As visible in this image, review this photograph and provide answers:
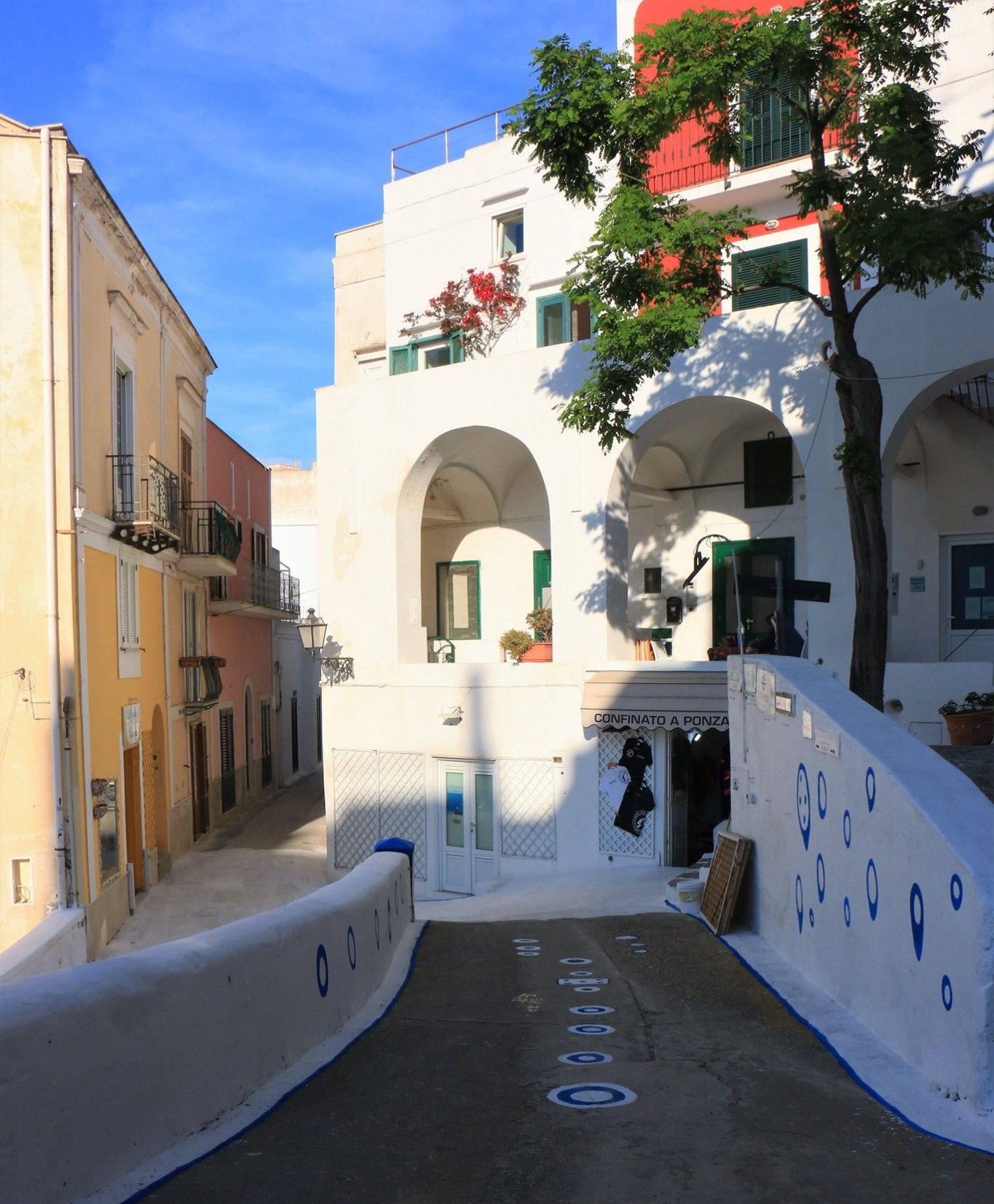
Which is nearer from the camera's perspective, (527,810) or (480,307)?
(527,810)

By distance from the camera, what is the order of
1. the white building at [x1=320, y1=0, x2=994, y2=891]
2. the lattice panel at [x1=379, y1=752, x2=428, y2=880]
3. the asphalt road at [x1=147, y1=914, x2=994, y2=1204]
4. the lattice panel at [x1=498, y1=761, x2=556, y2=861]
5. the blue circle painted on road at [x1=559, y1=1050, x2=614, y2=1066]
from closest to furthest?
the asphalt road at [x1=147, y1=914, x2=994, y2=1204] → the blue circle painted on road at [x1=559, y1=1050, x2=614, y2=1066] → the white building at [x1=320, y1=0, x2=994, y2=891] → the lattice panel at [x1=498, y1=761, x2=556, y2=861] → the lattice panel at [x1=379, y1=752, x2=428, y2=880]

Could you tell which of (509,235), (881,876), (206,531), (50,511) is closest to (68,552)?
(50,511)

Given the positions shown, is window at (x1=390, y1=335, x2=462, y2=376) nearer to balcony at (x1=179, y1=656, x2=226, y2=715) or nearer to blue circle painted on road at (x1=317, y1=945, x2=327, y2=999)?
balcony at (x1=179, y1=656, x2=226, y2=715)

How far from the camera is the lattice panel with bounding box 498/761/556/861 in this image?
→ 16.2 metres

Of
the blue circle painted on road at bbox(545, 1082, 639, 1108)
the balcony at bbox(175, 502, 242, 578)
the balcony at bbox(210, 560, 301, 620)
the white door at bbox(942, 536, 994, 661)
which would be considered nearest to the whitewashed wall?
the blue circle painted on road at bbox(545, 1082, 639, 1108)

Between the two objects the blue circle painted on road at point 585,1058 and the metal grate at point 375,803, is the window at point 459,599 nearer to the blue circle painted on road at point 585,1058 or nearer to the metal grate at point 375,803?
the metal grate at point 375,803

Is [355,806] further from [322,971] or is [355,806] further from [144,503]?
[322,971]

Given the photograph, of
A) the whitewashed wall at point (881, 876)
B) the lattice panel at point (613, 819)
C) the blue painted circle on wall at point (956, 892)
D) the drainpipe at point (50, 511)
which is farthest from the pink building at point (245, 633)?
the blue painted circle on wall at point (956, 892)

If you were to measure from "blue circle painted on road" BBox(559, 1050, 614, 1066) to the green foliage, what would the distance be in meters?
7.00

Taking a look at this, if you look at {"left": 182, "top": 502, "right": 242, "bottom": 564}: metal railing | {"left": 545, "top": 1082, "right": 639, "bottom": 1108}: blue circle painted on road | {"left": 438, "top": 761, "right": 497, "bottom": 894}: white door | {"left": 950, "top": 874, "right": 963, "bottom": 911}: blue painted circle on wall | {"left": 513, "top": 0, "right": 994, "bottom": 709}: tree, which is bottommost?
{"left": 438, "top": 761, "right": 497, "bottom": 894}: white door

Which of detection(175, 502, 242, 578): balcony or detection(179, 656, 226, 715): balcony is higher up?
detection(175, 502, 242, 578): balcony

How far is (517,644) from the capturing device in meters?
17.5

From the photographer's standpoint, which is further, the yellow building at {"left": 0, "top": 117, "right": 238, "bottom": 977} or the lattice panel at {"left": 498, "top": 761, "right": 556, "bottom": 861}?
the lattice panel at {"left": 498, "top": 761, "right": 556, "bottom": 861}

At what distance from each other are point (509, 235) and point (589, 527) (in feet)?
20.8
